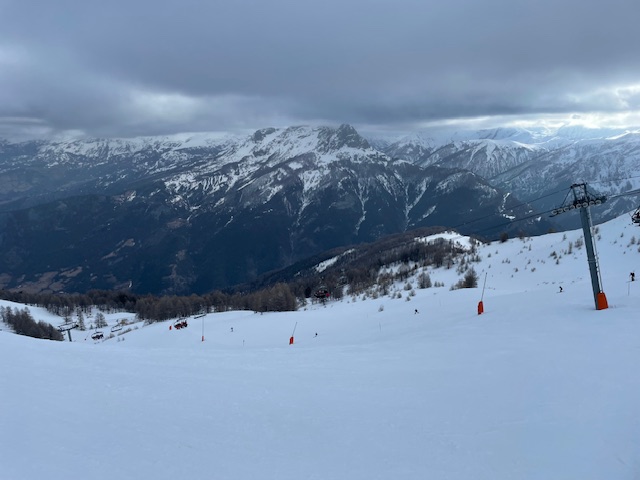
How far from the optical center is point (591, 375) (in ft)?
28.0

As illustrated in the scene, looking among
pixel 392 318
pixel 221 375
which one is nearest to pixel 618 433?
pixel 221 375

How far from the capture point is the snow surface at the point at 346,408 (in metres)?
6.07

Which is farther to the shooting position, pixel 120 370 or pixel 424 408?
pixel 120 370

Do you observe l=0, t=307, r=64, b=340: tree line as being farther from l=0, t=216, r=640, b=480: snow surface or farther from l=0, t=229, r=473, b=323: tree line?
l=0, t=216, r=640, b=480: snow surface

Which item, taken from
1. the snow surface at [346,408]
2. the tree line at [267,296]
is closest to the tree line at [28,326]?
the tree line at [267,296]

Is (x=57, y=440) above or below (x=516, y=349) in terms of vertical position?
above

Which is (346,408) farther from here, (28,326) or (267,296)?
(28,326)

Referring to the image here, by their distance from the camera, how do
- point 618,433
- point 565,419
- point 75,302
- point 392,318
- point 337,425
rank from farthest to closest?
point 75,302, point 392,318, point 337,425, point 565,419, point 618,433

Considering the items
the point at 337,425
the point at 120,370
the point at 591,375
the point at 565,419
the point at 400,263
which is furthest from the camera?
the point at 400,263

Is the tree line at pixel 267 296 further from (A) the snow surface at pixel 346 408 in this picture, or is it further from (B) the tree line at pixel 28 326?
(A) the snow surface at pixel 346 408

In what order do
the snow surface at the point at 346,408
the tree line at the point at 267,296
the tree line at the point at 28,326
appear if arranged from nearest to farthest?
the snow surface at the point at 346,408 < the tree line at the point at 28,326 < the tree line at the point at 267,296

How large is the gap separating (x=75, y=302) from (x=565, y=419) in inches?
6302

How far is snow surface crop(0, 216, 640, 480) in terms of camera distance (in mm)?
6066

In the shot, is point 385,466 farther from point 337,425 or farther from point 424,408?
point 424,408
